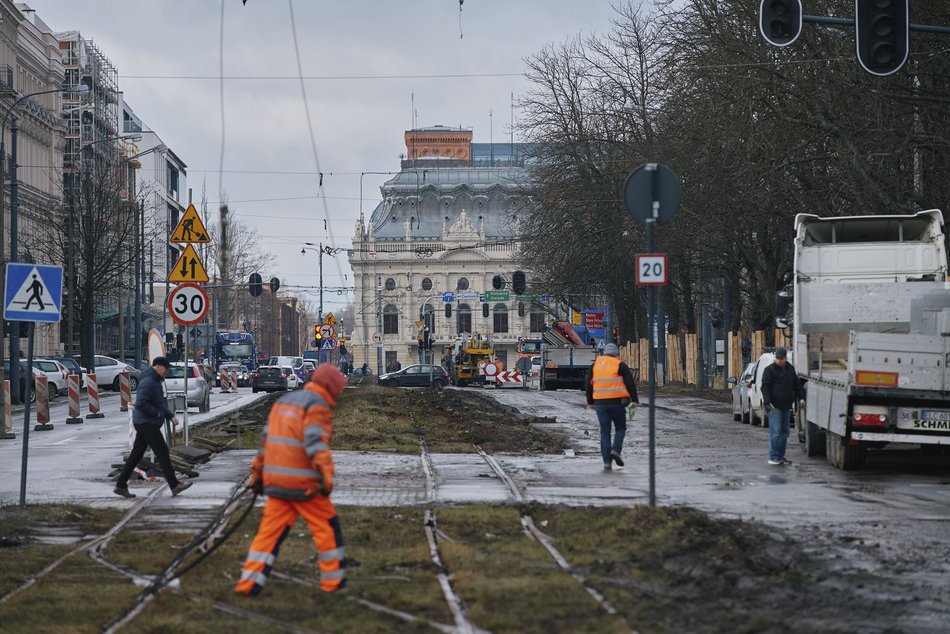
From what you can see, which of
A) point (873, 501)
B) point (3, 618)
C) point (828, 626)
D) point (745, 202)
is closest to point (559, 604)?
point (828, 626)

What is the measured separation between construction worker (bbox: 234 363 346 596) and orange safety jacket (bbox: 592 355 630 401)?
10294 mm

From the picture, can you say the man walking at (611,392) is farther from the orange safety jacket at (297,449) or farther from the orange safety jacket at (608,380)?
the orange safety jacket at (297,449)

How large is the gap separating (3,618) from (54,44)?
273 feet

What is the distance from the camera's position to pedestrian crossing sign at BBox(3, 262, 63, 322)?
16.0 m

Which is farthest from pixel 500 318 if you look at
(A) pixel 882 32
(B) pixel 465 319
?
(A) pixel 882 32

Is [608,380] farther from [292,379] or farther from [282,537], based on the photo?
[292,379]

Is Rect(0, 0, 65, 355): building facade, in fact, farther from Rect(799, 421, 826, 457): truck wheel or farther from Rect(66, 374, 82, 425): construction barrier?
Rect(799, 421, 826, 457): truck wheel

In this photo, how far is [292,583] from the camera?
392 inches

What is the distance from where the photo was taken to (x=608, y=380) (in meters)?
19.5

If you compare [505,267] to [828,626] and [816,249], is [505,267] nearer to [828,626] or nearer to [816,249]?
[816,249]

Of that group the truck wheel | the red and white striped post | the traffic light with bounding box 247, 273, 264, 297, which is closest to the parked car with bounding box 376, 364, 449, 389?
the traffic light with bounding box 247, 273, 264, 297

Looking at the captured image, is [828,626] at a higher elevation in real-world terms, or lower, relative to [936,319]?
lower

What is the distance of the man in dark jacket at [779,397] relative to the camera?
20.3 meters

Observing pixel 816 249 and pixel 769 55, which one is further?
pixel 769 55
